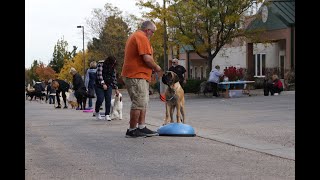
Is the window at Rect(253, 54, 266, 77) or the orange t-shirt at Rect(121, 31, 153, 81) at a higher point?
the window at Rect(253, 54, 266, 77)

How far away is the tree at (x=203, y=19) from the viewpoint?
106 feet

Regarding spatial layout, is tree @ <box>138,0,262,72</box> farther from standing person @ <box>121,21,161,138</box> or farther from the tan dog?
standing person @ <box>121,21,161,138</box>

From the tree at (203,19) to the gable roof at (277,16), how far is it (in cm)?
285

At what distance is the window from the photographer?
4169cm

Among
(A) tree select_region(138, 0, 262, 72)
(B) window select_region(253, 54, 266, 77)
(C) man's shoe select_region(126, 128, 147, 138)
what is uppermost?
(A) tree select_region(138, 0, 262, 72)

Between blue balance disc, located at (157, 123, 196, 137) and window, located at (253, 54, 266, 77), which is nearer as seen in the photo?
blue balance disc, located at (157, 123, 196, 137)

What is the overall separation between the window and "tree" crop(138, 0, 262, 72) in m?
8.21

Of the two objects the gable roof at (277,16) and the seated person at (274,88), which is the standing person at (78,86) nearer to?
the seated person at (274,88)

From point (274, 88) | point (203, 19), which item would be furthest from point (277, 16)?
point (274, 88)

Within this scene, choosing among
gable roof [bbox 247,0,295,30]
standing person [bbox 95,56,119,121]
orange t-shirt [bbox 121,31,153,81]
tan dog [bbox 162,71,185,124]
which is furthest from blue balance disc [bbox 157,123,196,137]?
gable roof [bbox 247,0,295,30]

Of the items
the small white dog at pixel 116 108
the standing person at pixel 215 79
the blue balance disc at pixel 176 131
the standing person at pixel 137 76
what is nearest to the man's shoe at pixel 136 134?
the standing person at pixel 137 76

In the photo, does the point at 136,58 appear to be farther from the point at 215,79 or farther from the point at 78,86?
the point at 215,79
